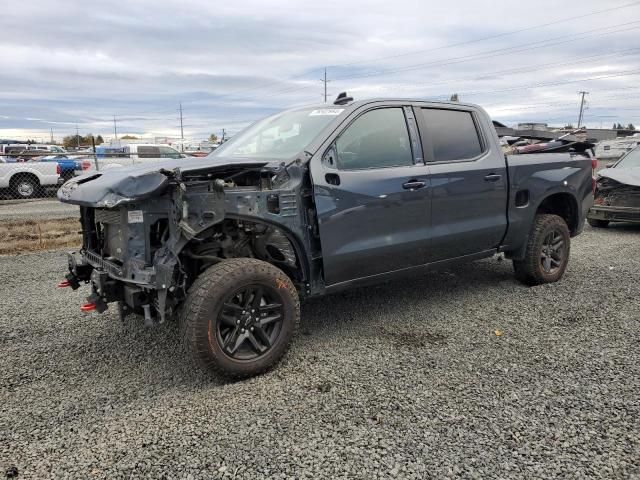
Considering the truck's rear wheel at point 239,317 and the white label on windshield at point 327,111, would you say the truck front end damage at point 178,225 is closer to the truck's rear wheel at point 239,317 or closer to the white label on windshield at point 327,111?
the truck's rear wheel at point 239,317

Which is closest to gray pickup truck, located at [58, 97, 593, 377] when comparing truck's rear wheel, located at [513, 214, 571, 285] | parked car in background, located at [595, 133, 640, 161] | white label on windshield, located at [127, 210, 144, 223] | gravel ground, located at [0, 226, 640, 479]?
white label on windshield, located at [127, 210, 144, 223]

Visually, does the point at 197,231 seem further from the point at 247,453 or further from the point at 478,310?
the point at 478,310

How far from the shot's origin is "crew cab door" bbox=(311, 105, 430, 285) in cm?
388

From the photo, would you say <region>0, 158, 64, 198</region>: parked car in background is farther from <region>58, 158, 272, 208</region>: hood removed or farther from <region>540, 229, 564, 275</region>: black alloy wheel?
<region>540, 229, 564, 275</region>: black alloy wheel

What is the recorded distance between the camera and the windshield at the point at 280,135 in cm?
411

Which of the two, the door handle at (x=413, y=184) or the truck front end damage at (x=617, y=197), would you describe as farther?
the truck front end damage at (x=617, y=197)

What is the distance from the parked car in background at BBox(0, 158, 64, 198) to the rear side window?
14.9 meters

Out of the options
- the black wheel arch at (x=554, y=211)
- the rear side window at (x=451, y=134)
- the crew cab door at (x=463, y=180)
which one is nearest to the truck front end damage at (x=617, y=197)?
the black wheel arch at (x=554, y=211)

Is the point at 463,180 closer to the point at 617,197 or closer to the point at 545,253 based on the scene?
the point at 545,253

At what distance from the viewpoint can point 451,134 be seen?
4.80 meters

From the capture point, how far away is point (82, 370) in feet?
12.3

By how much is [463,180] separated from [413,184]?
25.7 inches

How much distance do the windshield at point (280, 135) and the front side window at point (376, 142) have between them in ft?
0.70

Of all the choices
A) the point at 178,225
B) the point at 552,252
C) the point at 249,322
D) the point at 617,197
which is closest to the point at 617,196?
the point at 617,197
